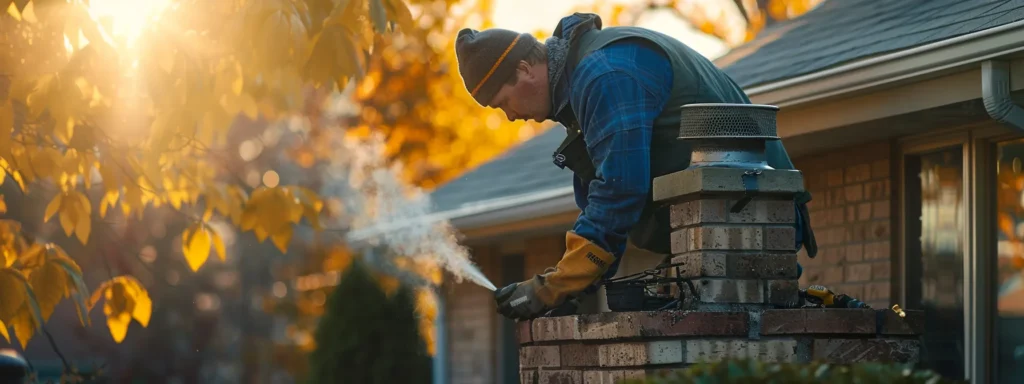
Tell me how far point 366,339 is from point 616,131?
38.5ft

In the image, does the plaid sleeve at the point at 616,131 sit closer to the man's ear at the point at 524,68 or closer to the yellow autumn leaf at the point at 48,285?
the man's ear at the point at 524,68

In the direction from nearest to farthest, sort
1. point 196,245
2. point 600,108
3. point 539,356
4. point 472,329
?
point 600,108 < point 539,356 < point 196,245 < point 472,329

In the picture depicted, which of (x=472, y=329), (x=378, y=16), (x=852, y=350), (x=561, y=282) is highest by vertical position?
(x=378, y=16)

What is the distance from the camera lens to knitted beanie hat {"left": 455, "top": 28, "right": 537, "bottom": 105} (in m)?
4.55

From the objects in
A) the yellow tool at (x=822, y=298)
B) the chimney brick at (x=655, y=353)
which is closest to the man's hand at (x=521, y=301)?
the chimney brick at (x=655, y=353)

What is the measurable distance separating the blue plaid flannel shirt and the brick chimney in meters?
0.17

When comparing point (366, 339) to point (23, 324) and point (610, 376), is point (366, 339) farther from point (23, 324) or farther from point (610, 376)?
point (610, 376)

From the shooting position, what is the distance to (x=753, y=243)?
A: 4406 mm

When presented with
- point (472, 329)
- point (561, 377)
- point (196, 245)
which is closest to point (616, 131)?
point (561, 377)

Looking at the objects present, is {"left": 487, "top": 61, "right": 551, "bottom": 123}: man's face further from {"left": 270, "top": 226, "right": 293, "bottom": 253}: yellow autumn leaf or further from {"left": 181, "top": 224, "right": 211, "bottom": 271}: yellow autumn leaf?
{"left": 181, "top": 224, "right": 211, "bottom": 271}: yellow autumn leaf

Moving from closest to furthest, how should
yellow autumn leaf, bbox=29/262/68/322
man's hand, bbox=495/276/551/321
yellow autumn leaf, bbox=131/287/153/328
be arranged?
man's hand, bbox=495/276/551/321
yellow autumn leaf, bbox=29/262/68/322
yellow autumn leaf, bbox=131/287/153/328

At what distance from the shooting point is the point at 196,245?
7.09 m

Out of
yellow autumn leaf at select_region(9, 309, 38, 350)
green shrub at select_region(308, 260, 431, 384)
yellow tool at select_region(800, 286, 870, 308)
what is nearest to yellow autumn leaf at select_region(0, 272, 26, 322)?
yellow autumn leaf at select_region(9, 309, 38, 350)

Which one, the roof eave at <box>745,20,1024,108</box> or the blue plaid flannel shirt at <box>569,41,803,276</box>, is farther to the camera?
the roof eave at <box>745,20,1024,108</box>
